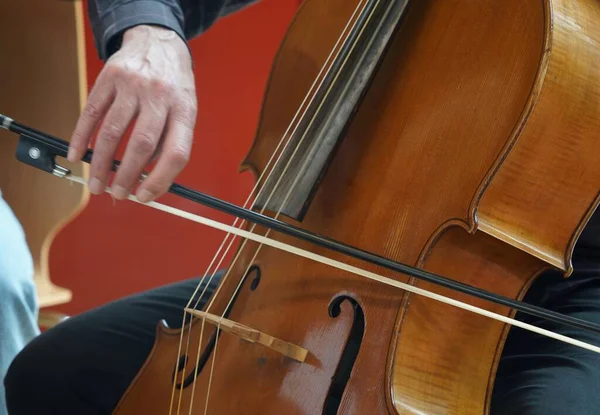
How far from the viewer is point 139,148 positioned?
502mm

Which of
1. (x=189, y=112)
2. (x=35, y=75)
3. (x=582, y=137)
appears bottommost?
(x=35, y=75)

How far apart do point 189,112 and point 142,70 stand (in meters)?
0.05

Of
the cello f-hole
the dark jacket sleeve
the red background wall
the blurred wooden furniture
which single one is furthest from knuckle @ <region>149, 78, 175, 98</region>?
the red background wall

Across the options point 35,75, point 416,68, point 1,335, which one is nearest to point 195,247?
point 35,75

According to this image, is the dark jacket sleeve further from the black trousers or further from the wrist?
the black trousers

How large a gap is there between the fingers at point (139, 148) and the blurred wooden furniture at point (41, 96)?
0.72 meters

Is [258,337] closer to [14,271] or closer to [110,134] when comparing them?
[110,134]

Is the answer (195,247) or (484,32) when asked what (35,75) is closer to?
(195,247)

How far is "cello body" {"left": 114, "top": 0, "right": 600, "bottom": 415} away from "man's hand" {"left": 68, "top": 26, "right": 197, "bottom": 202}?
0.48ft

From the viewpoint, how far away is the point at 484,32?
0.58 meters

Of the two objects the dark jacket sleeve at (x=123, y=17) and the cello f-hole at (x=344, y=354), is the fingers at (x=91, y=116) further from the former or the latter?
the cello f-hole at (x=344, y=354)

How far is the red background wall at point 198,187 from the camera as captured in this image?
5.06 ft

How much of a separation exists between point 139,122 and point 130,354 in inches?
13.3

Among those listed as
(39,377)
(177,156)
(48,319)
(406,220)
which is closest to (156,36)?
(177,156)
